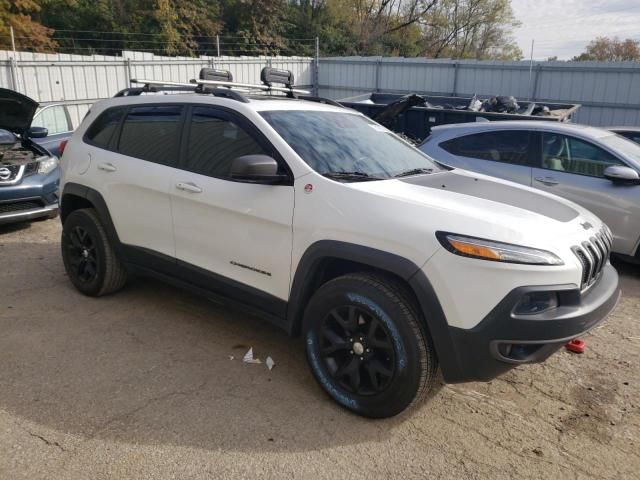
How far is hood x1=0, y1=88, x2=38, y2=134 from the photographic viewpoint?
695 centimetres

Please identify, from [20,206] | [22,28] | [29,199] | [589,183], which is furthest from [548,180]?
[22,28]

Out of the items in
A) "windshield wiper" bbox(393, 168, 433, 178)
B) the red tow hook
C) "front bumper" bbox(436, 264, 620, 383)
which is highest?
"windshield wiper" bbox(393, 168, 433, 178)

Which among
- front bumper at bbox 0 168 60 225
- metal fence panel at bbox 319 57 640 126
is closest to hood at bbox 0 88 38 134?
front bumper at bbox 0 168 60 225

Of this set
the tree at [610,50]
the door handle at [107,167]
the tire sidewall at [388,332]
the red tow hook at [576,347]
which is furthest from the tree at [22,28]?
the tree at [610,50]

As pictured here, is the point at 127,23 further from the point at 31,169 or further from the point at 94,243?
the point at 94,243

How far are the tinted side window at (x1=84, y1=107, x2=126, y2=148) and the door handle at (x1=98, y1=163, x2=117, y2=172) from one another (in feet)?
0.61

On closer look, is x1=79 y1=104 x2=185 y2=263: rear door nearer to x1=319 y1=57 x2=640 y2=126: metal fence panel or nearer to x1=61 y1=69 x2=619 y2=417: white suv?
x1=61 y1=69 x2=619 y2=417: white suv

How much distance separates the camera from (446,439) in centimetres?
286

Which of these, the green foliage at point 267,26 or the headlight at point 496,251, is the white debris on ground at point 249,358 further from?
the green foliage at point 267,26

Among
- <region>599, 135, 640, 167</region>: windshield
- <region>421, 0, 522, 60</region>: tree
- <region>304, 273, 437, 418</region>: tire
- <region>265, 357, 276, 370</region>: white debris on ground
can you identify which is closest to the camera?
<region>304, 273, 437, 418</region>: tire

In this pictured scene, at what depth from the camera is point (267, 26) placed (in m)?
32.4

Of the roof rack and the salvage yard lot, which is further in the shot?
the roof rack

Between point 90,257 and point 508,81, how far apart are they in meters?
14.9

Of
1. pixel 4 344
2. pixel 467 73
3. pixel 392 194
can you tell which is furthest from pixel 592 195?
pixel 467 73
